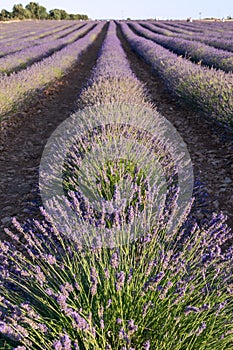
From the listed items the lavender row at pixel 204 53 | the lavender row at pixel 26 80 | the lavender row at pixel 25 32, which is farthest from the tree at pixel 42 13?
the lavender row at pixel 26 80

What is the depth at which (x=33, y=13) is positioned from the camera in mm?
62375

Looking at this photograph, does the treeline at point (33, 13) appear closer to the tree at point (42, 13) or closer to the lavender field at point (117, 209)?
the tree at point (42, 13)

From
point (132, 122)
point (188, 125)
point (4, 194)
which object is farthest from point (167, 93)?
point (4, 194)

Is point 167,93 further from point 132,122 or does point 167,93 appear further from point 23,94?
point 132,122

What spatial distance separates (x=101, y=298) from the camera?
164 centimetres

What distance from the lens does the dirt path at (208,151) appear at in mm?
3469

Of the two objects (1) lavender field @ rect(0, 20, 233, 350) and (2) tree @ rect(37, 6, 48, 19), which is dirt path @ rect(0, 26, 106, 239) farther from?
(2) tree @ rect(37, 6, 48, 19)

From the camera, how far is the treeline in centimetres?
5678

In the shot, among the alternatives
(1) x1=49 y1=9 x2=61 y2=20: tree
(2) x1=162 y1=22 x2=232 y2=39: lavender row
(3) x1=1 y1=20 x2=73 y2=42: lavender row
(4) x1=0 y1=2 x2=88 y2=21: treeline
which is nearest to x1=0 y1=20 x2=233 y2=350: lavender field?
(2) x1=162 y1=22 x2=232 y2=39: lavender row

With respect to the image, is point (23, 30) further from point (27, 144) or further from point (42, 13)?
point (42, 13)

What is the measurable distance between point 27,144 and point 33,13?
2551 inches

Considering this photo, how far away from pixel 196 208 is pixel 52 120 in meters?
4.03

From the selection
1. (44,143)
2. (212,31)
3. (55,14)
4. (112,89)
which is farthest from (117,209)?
(55,14)

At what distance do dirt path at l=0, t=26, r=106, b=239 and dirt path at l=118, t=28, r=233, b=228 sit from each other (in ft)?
5.75
